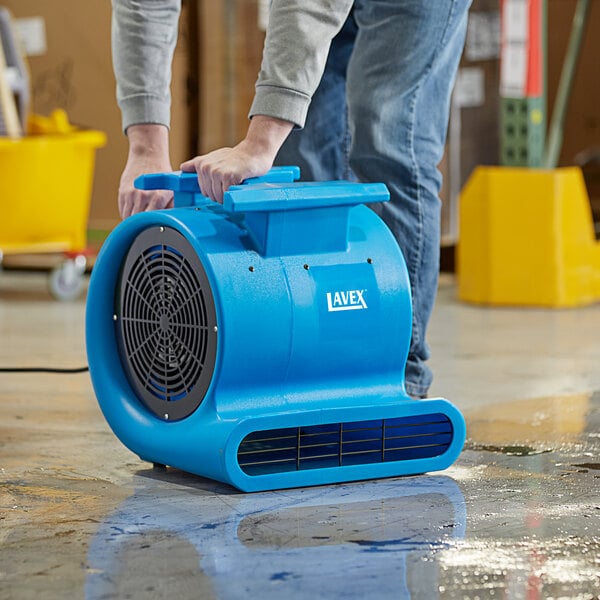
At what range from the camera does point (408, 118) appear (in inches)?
75.7

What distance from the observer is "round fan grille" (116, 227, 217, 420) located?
5.26 ft

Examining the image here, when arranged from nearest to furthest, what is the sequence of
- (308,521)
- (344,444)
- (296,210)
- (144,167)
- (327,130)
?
(308,521)
(296,210)
(344,444)
(144,167)
(327,130)

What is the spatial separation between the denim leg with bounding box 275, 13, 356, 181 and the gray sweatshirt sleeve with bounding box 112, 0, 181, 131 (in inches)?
9.5

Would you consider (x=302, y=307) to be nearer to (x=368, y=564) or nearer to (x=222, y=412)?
(x=222, y=412)

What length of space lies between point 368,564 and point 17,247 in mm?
2981

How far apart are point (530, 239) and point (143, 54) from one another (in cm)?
219

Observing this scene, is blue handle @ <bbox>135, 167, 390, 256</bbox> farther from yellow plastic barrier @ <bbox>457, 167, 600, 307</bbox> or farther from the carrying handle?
yellow plastic barrier @ <bbox>457, 167, 600, 307</bbox>

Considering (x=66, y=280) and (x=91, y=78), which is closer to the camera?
(x=66, y=280)

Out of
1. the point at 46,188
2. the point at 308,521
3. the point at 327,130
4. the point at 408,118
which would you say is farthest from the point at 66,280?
the point at 308,521

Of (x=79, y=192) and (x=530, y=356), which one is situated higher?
(x=79, y=192)

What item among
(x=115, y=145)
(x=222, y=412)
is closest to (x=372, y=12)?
(x=222, y=412)

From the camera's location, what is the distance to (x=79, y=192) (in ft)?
13.8

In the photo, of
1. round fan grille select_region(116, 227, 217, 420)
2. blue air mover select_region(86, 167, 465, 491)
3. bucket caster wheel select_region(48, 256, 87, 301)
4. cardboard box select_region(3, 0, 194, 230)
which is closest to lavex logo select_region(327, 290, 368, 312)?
blue air mover select_region(86, 167, 465, 491)

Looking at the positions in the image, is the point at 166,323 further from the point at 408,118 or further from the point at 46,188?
the point at 46,188
